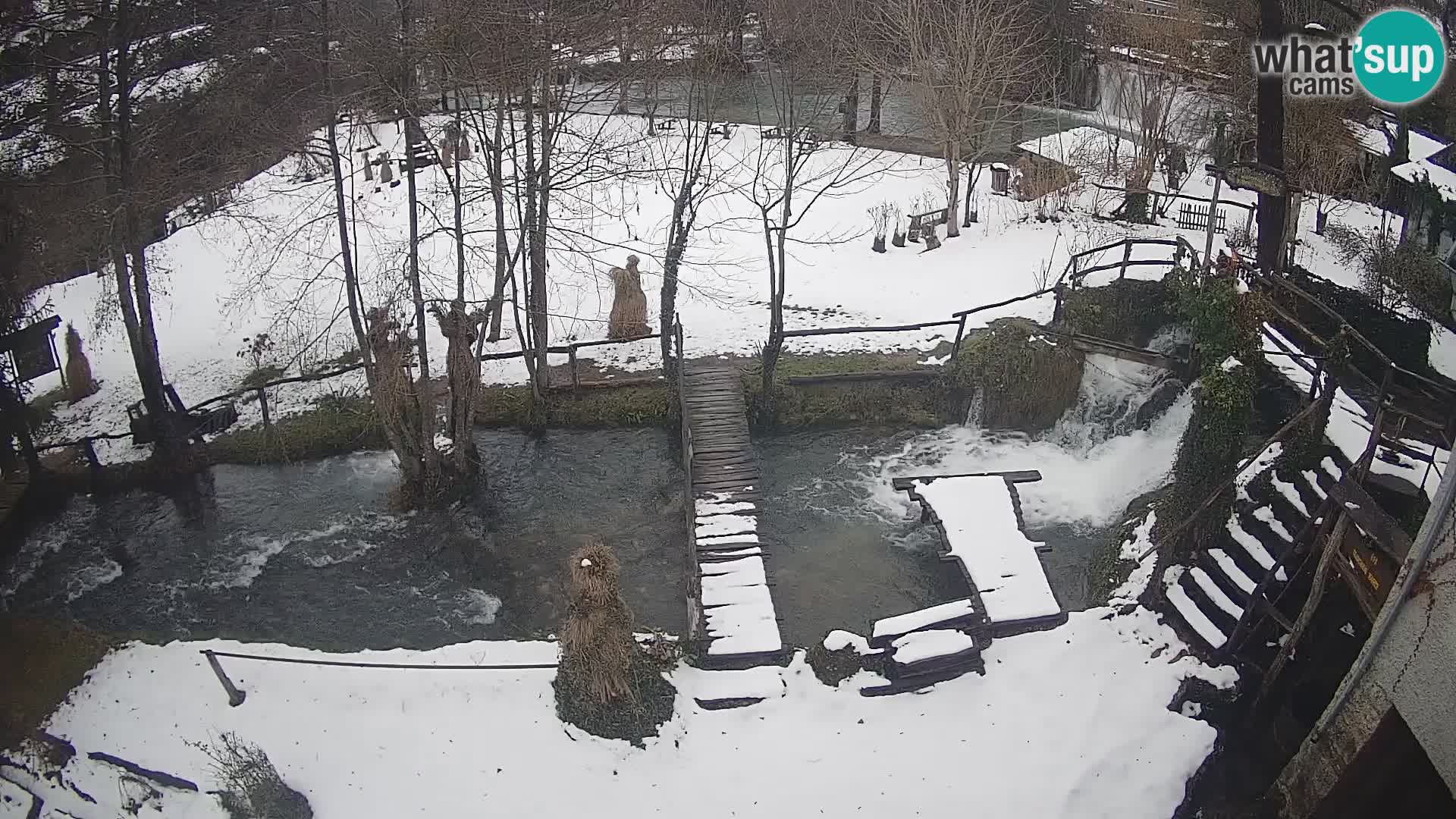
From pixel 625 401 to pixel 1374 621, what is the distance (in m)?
12.1

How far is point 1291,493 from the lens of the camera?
38.2ft

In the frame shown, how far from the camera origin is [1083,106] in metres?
34.5

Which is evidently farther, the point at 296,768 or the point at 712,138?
the point at 712,138

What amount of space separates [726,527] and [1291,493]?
23.1 ft

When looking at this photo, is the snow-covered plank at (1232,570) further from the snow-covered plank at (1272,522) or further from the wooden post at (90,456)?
the wooden post at (90,456)

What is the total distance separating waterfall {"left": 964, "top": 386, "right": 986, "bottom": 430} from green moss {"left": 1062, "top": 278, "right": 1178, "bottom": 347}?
2048 millimetres

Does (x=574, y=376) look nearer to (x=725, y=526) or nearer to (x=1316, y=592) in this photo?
(x=725, y=526)

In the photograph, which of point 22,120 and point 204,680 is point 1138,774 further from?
point 22,120

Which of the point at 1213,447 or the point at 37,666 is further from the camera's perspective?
the point at 37,666

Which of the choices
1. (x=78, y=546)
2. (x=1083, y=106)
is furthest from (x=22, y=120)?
(x=1083, y=106)

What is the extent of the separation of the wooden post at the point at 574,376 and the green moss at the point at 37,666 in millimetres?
8042

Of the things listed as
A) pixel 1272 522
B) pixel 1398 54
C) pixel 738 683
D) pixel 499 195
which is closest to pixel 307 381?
pixel 499 195

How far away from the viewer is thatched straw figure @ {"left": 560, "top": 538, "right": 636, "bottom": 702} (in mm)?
10320

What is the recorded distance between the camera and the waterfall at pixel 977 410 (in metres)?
17.4
